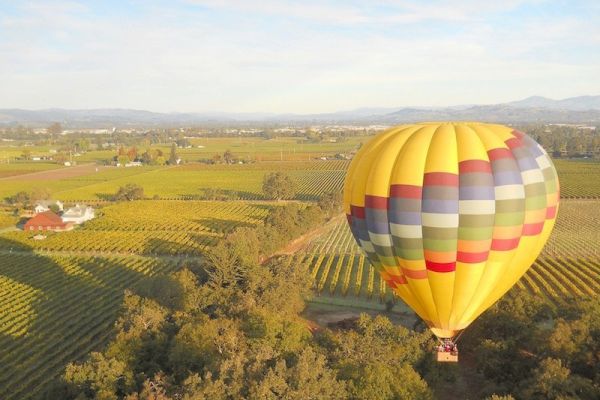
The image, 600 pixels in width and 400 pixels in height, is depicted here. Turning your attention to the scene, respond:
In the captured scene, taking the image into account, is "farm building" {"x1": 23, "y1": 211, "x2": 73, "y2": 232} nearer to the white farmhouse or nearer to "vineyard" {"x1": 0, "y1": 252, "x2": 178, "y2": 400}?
the white farmhouse

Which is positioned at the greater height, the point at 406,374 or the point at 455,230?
the point at 455,230

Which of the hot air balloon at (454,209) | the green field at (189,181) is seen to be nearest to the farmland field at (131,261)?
the green field at (189,181)

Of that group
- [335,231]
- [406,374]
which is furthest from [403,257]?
[335,231]

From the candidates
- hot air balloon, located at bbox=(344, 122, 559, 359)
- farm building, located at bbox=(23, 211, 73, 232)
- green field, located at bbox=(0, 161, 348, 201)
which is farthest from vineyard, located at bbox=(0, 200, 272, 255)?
hot air balloon, located at bbox=(344, 122, 559, 359)

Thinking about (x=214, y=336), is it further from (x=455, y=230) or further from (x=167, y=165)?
(x=167, y=165)

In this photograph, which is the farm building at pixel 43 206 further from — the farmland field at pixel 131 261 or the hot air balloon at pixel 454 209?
the hot air balloon at pixel 454 209

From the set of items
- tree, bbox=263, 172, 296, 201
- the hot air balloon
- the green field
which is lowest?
the green field

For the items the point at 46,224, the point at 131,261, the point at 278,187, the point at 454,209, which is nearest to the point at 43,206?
the point at 46,224
